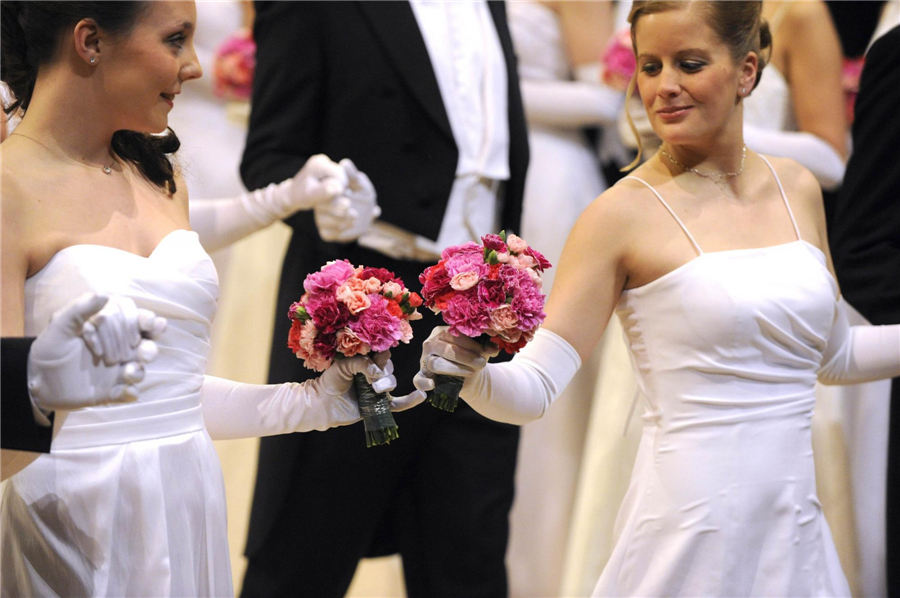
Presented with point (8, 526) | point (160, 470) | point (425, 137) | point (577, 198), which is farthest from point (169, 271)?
point (577, 198)

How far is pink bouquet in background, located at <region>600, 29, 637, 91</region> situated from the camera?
3.65m

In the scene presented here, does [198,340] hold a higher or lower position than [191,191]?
lower

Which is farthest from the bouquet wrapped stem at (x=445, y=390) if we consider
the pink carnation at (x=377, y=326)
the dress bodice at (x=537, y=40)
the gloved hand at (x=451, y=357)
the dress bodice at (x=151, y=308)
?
the dress bodice at (x=537, y=40)

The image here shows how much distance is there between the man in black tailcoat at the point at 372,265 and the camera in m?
2.85

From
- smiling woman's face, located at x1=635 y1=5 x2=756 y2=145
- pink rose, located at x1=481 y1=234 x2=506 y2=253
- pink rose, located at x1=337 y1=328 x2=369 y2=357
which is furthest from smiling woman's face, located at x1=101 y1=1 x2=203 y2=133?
smiling woman's face, located at x1=635 y1=5 x2=756 y2=145

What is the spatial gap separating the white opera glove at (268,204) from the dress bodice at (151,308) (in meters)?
0.69

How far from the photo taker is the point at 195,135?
432 cm

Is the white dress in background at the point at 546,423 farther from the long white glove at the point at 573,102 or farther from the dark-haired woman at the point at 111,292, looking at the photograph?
the dark-haired woman at the point at 111,292

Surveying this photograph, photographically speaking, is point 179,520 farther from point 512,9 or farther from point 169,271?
point 512,9

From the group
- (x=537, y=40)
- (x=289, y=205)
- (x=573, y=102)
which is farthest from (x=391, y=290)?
(x=537, y=40)

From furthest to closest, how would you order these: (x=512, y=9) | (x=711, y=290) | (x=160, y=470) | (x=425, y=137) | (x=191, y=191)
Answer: (x=191, y=191) → (x=512, y=9) → (x=425, y=137) → (x=711, y=290) → (x=160, y=470)

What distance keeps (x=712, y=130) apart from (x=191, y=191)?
2480mm

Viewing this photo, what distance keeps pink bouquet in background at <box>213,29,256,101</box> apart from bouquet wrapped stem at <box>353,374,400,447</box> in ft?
7.71

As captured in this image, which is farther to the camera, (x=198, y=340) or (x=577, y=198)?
(x=577, y=198)
